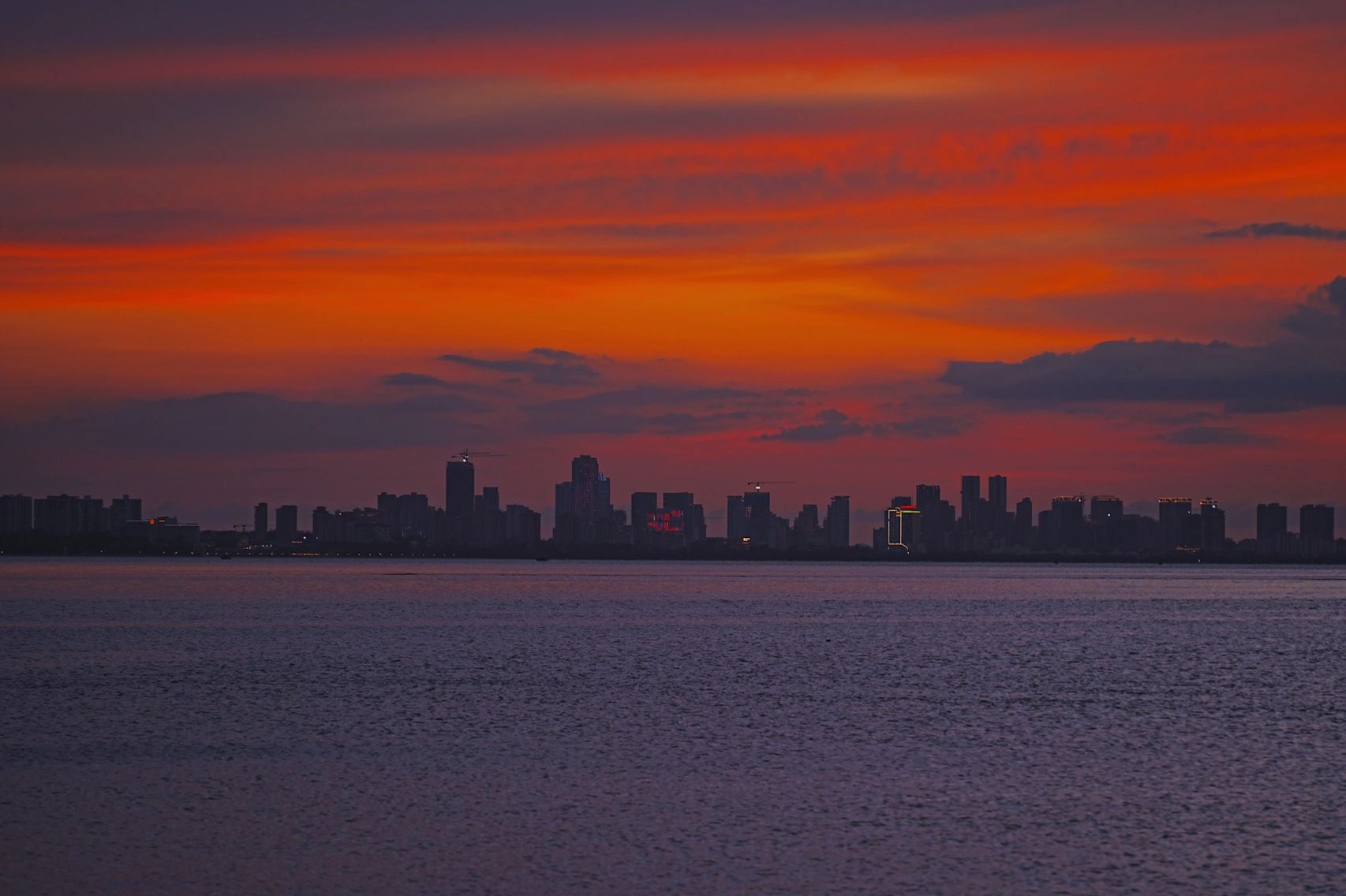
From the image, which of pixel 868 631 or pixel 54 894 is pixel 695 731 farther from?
pixel 868 631

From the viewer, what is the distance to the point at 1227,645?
12019cm

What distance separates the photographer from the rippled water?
116 ft

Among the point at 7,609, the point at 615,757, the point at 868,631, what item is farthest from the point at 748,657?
the point at 7,609

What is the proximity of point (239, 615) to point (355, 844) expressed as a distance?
130224 mm

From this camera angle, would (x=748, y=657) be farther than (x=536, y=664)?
Yes

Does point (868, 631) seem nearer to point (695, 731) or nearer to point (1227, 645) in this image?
point (1227, 645)

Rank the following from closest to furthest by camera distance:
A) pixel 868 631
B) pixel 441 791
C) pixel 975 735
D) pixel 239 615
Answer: pixel 441 791 < pixel 975 735 < pixel 868 631 < pixel 239 615

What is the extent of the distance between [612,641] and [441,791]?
248ft

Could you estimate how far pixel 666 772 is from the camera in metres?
49.6

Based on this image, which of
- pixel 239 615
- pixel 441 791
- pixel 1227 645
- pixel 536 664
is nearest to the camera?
pixel 441 791

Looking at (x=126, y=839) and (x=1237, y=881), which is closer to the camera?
(x=1237, y=881)

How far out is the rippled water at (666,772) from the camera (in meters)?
35.2

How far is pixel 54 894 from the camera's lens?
1252 inches

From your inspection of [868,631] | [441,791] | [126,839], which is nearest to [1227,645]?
[868,631]
